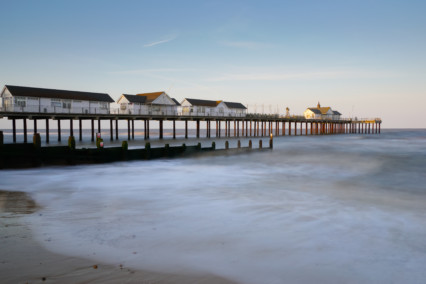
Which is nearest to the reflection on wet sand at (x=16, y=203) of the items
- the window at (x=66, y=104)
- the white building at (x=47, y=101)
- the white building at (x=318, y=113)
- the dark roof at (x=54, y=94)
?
the white building at (x=47, y=101)

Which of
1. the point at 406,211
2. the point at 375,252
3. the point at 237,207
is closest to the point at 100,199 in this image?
the point at 237,207

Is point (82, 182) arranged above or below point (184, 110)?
below

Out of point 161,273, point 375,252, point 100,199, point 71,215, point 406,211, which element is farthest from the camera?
point 100,199

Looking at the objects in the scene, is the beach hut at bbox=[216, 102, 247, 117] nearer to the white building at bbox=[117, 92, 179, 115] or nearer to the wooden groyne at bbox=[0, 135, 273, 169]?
the white building at bbox=[117, 92, 179, 115]

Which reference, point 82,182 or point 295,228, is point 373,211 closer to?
point 295,228

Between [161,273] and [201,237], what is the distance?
2.42 meters

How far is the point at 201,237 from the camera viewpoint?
8398 mm

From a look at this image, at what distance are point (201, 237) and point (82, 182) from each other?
10.8m

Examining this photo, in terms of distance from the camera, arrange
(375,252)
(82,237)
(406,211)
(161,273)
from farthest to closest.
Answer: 1. (406,211)
2. (82,237)
3. (375,252)
4. (161,273)

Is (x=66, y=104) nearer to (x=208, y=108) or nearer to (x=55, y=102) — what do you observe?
(x=55, y=102)

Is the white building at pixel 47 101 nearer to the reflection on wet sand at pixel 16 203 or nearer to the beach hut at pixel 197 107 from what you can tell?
the beach hut at pixel 197 107

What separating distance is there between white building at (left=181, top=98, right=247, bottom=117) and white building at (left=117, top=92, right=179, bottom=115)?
4.07 meters

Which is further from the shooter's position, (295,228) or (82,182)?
(82,182)

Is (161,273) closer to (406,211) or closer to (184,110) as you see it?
(406,211)
